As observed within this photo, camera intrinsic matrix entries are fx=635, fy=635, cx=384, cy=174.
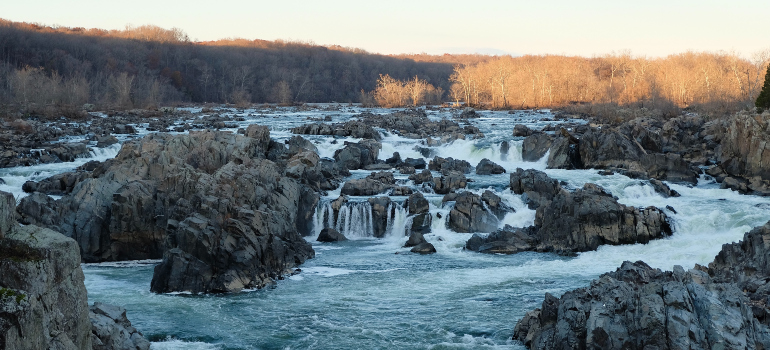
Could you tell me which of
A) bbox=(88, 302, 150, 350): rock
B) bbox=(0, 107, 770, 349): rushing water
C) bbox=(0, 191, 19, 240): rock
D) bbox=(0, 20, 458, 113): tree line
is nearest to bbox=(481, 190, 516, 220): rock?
bbox=(0, 107, 770, 349): rushing water

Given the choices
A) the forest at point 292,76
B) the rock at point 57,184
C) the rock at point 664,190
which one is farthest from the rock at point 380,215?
the forest at point 292,76

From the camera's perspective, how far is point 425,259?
1950 cm

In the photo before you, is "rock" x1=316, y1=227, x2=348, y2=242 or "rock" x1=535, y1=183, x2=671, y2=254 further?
"rock" x1=316, y1=227, x2=348, y2=242

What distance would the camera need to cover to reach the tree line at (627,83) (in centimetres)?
5945

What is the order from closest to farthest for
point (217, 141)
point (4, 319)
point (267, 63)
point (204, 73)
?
point (4, 319) < point (217, 141) < point (204, 73) < point (267, 63)

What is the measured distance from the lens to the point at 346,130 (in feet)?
136

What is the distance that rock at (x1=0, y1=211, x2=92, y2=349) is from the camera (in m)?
6.60

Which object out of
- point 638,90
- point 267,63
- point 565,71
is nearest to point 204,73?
point 267,63

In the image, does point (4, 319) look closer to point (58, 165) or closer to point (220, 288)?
point (220, 288)

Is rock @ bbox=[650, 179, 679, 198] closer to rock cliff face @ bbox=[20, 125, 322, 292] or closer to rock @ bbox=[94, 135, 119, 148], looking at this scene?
rock cliff face @ bbox=[20, 125, 322, 292]

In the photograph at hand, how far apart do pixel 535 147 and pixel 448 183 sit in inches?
398

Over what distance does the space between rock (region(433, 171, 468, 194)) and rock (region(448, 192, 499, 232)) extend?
10.8ft

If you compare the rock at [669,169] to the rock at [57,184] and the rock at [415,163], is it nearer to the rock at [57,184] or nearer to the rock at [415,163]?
the rock at [415,163]

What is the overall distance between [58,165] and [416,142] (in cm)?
2001
